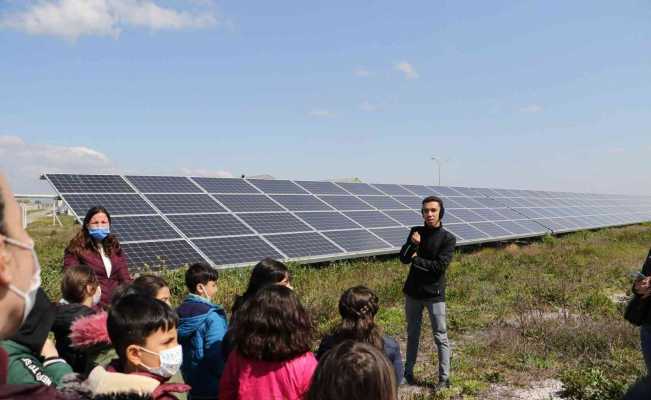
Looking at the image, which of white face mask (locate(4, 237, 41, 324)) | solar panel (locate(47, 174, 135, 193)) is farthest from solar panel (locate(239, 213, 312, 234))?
white face mask (locate(4, 237, 41, 324))

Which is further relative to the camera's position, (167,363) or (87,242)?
(87,242)

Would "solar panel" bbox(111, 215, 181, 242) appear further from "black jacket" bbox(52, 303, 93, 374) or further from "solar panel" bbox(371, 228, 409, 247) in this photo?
"black jacket" bbox(52, 303, 93, 374)

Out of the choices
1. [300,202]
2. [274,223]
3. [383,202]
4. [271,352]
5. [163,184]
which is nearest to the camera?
[271,352]

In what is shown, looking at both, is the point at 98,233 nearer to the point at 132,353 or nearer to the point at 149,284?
the point at 149,284

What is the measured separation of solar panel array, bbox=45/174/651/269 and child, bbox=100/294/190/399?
584 cm

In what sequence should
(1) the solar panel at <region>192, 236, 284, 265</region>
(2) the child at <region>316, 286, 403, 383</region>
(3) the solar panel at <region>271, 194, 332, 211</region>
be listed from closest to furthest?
(2) the child at <region>316, 286, 403, 383</region> < (1) the solar panel at <region>192, 236, 284, 265</region> < (3) the solar panel at <region>271, 194, 332, 211</region>

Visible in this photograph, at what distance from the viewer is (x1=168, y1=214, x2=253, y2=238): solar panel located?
9617 mm

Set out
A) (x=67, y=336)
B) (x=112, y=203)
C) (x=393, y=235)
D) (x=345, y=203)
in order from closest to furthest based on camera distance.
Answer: (x=67, y=336) → (x=112, y=203) → (x=393, y=235) → (x=345, y=203)

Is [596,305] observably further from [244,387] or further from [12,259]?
[12,259]

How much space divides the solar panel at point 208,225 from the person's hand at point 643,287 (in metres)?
7.58

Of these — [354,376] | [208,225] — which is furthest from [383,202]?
[354,376]

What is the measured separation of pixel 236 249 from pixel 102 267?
4.48 meters

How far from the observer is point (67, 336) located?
3084 millimetres

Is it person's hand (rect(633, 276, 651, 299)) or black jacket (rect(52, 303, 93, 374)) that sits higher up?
person's hand (rect(633, 276, 651, 299))
